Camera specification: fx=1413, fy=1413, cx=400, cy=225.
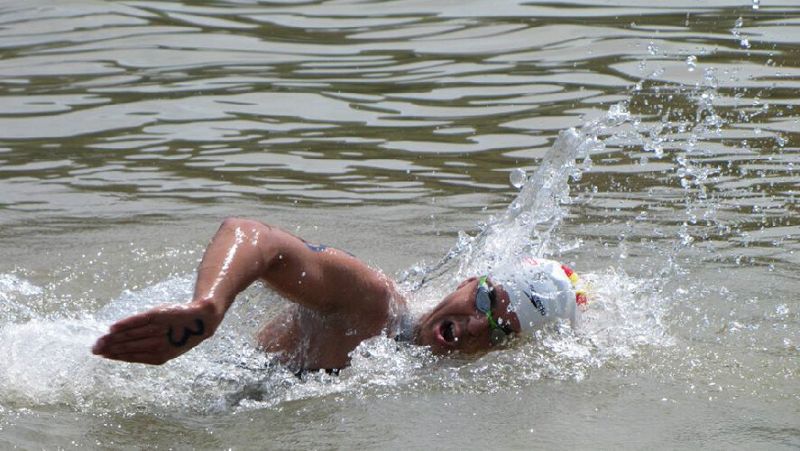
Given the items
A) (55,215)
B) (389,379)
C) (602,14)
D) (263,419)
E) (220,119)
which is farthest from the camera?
(602,14)

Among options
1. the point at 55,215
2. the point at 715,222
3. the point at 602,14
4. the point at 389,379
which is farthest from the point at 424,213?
the point at 602,14

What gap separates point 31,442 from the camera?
186 inches

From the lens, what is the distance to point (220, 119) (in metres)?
10.7

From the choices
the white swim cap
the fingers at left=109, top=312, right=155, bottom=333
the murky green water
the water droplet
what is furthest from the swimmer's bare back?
the water droplet

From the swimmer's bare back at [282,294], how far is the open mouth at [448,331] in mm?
228

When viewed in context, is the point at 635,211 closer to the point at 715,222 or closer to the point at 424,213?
the point at 715,222

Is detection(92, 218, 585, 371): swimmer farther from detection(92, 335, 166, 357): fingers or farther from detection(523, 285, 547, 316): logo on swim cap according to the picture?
detection(92, 335, 166, 357): fingers

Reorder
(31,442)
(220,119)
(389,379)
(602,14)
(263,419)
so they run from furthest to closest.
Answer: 1. (602,14)
2. (220,119)
3. (389,379)
4. (263,419)
5. (31,442)

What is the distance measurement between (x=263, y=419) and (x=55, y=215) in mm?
3696

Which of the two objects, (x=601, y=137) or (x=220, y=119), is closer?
(x=601, y=137)

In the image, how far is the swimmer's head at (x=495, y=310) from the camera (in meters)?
5.88

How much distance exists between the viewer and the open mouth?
5.88m

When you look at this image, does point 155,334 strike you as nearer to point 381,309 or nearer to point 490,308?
point 381,309

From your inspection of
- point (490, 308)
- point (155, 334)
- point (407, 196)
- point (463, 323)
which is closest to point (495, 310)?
point (490, 308)
